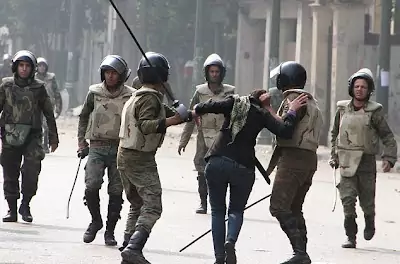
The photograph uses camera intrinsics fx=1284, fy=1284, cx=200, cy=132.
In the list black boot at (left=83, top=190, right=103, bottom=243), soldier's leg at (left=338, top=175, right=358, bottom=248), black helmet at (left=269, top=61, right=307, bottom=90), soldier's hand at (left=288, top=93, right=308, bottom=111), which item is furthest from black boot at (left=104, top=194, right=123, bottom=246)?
soldier's leg at (left=338, top=175, right=358, bottom=248)

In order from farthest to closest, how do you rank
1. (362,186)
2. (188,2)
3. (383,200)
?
(188,2) → (383,200) → (362,186)

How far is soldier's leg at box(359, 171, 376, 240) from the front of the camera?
Result: 38.7ft

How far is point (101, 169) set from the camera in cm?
1084

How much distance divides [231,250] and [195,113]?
998 millimetres

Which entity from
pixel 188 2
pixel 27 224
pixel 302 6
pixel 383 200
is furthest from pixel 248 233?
pixel 188 2

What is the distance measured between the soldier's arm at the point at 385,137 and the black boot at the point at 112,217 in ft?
8.08

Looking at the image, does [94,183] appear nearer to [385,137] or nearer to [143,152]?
[143,152]

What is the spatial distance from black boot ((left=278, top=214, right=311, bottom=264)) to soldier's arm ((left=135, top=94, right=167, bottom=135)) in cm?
126

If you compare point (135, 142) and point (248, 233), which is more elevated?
point (135, 142)

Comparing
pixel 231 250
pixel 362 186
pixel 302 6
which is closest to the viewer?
pixel 231 250

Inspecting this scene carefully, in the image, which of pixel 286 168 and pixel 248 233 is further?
pixel 248 233

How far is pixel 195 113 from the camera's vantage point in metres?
9.09

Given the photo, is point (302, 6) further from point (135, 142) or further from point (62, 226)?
point (135, 142)

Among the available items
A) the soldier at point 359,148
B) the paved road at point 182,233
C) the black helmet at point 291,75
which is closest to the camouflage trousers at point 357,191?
the soldier at point 359,148
